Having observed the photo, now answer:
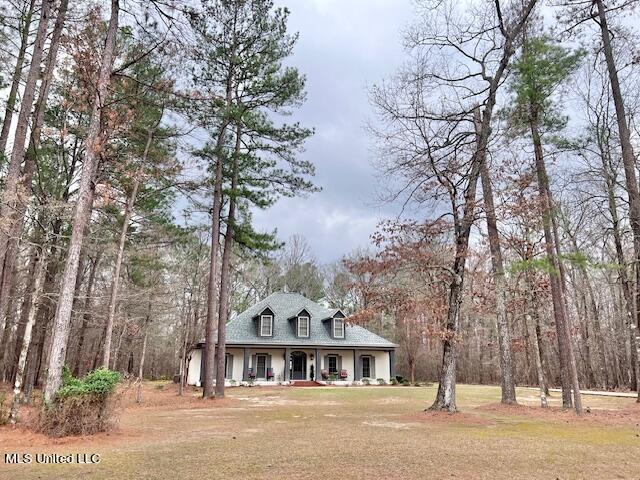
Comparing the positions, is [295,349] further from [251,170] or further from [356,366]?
[251,170]

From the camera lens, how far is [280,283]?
37625mm

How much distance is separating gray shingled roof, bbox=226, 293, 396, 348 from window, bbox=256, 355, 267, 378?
51.8 inches

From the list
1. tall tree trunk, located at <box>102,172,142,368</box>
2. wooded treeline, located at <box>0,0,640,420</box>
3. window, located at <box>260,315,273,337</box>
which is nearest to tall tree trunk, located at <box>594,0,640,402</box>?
wooded treeline, located at <box>0,0,640,420</box>

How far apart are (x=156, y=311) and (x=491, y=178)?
1484 cm

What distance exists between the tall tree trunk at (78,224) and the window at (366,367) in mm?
22505

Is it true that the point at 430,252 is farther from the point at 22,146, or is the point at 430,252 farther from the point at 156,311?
the point at 156,311

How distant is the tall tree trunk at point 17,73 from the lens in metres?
11.0

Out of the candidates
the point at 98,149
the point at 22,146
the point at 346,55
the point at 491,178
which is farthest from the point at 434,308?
the point at 22,146

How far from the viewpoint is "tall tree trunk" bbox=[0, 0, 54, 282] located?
8.42 m

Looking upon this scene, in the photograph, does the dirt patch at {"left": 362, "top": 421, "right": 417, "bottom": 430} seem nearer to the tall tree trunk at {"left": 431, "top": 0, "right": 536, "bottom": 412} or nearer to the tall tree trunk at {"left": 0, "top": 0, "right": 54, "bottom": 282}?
the tall tree trunk at {"left": 431, "top": 0, "right": 536, "bottom": 412}

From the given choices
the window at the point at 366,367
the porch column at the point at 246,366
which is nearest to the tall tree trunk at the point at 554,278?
the window at the point at 366,367

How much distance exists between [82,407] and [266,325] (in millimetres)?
19639

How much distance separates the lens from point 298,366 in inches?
1091

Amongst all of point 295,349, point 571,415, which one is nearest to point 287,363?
point 295,349
